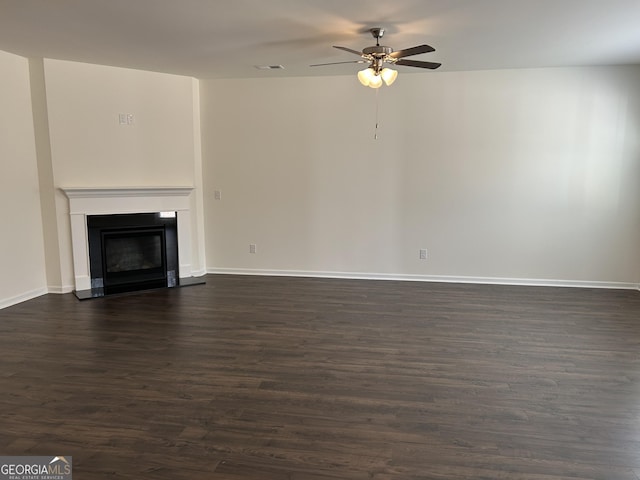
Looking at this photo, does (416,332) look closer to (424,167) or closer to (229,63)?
(424,167)

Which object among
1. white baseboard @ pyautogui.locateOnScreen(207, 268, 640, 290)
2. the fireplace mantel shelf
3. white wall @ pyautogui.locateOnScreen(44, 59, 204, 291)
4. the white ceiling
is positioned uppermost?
the white ceiling

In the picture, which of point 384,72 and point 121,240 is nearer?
point 384,72

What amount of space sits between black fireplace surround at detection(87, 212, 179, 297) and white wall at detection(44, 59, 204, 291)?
12.1 inches

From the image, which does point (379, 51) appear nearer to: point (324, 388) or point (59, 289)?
point (324, 388)

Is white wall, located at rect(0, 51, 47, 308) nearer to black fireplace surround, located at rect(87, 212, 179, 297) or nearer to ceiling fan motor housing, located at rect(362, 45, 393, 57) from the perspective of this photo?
black fireplace surround, located at rect(87, 212, 179, 297)

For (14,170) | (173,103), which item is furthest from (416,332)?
(14,170)

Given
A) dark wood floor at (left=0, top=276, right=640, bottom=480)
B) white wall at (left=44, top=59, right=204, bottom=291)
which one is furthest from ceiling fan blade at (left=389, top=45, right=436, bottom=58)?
white wall at (left=44, top=59, right=204, bottom=291)

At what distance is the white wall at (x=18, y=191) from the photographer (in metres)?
4.49

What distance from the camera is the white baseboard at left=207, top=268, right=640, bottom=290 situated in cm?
538

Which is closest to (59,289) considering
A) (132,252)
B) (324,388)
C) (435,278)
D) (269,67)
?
(132,252)

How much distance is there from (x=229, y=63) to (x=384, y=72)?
196 centimetres

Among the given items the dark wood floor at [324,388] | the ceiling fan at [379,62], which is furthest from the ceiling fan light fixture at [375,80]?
the dark wood floor at [324,388]

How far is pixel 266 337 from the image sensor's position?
12.1 ft

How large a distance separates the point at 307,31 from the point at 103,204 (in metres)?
3.07
